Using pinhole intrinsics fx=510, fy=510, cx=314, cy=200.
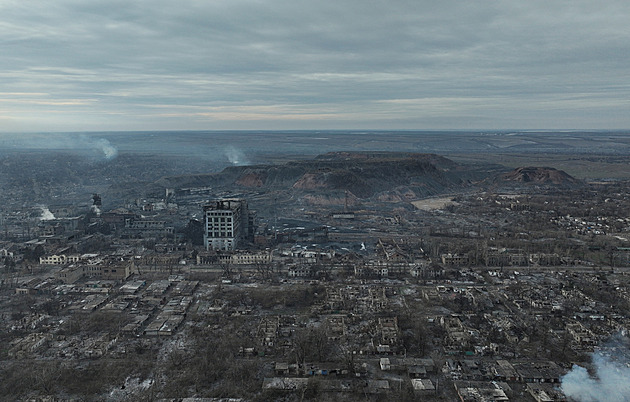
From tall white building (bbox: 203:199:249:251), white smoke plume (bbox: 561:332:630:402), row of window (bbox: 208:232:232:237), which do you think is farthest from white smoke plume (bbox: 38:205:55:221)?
white smoke plume (bbox: 561:332:630:402)

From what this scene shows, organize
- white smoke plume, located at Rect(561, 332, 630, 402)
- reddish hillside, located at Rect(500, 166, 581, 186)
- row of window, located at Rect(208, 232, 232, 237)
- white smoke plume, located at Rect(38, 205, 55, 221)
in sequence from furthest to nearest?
reddish hillside, located at Rect(500, 166, 581, 186)
white smoke plume, located at Rect(38, 205, 55, 221)
row of window, located at Rect(208, 232, 232, 237)
white smoke plume, located at Rect(561, 332, 630, 402)

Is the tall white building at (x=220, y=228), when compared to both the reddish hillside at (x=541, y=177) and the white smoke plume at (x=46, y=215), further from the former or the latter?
the reddish hillside at (x=541, y=177)

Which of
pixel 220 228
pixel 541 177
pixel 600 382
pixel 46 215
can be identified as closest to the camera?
pixel 600 382

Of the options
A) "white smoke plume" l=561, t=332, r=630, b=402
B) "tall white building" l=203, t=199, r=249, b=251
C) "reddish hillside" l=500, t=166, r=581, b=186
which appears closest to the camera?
"white smoke plume" l=561, t=332, r=630, b=402

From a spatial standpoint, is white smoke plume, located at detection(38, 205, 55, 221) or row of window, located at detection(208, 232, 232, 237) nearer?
row of window, located at detection(208, 232, 232, 237)

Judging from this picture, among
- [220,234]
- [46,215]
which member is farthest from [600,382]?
[46,215]

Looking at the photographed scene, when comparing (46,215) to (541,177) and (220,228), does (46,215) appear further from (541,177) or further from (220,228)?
(541,177)

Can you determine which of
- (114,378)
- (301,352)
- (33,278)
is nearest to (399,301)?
(301,352)

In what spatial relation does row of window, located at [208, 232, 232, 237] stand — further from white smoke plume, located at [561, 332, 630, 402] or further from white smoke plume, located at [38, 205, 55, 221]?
white smoke plume, located at [561, 332, 630, 402]

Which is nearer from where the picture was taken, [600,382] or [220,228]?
[600,382]
